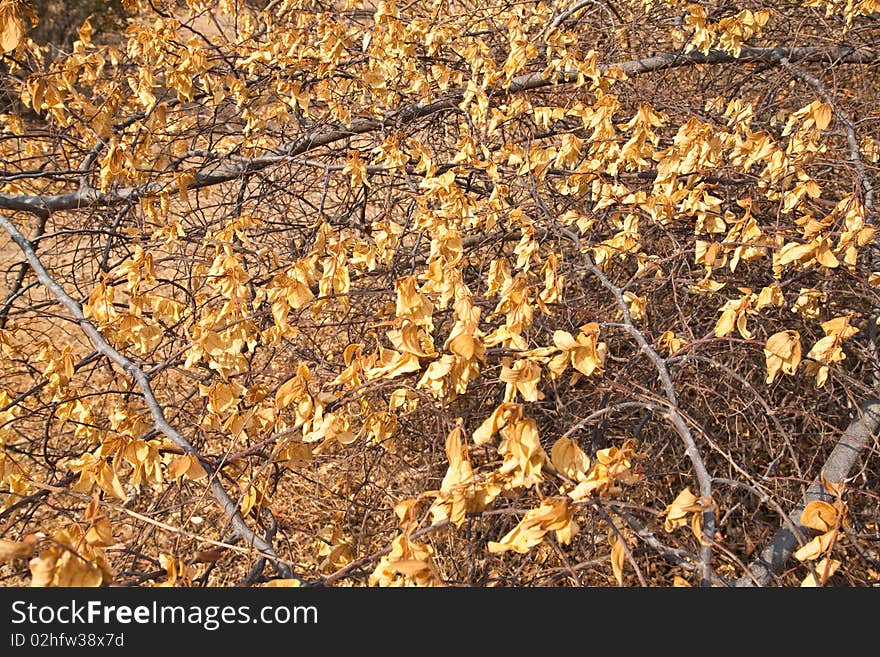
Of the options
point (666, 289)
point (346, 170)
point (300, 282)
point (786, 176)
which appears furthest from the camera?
point (666, 289)

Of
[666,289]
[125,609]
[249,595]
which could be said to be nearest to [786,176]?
[666,289]

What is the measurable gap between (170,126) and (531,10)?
1537 millimetres

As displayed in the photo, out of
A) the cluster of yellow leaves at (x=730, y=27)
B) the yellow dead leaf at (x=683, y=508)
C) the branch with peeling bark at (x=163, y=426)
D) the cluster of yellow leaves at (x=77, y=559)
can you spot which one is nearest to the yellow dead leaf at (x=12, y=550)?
the cluster of yellow leaves at (x=77, y=559)

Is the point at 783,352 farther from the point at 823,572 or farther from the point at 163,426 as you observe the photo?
the point at 163,426

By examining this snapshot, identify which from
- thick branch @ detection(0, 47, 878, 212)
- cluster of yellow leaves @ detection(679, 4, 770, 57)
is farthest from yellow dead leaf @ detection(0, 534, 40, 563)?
cluster of yellow leaves @ detection(679, 4, 770, 57)

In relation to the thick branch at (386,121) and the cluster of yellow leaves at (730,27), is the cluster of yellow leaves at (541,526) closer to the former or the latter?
the thick branch at (386,121)

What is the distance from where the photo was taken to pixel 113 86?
228 centimetres

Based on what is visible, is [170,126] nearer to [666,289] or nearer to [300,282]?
[300,282]

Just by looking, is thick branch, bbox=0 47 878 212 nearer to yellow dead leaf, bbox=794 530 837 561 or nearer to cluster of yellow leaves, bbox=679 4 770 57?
cluster of yellow leaves, bbox=679 4 770 57

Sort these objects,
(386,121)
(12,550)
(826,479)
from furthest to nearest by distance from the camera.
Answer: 1. (386,121)
2. (826,479)
3. (12,550)

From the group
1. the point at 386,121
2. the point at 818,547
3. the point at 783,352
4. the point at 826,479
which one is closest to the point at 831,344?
the point at 783,352

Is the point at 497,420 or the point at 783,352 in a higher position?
the point at 783,352

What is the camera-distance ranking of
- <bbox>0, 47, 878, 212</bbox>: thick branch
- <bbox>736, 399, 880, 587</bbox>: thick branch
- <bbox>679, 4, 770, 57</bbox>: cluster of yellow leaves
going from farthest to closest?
<bbox>0, 47, 878, 212</bbox>: thick branch
<bbox>679, 4, 770, 57</bbox>: cluster of yellow leaves
<bbox>736, 399, 880, 587</bbox>: thick branch

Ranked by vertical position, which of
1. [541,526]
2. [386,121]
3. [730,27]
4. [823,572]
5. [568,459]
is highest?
[386,121]
